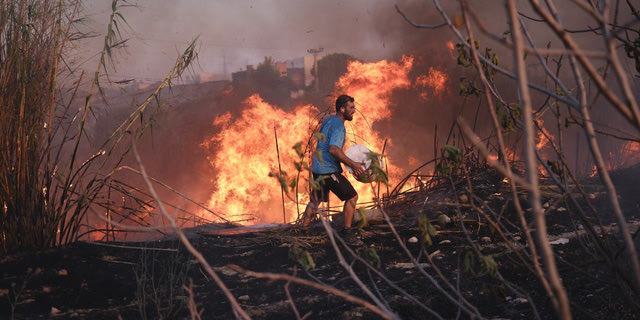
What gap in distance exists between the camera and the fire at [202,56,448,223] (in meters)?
21.5

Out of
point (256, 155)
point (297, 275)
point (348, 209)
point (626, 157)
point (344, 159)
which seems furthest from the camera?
point (256, 155)

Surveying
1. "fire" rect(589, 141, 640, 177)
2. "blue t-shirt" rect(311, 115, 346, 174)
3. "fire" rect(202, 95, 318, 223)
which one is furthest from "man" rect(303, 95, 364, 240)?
"fire" rect(202, 95, 318, 223)

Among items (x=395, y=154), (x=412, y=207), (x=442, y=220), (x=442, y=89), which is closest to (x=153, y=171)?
(x=395, y=154)

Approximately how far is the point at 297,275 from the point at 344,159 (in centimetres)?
147

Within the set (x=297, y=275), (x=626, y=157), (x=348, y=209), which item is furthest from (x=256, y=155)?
(x=297, y=275)

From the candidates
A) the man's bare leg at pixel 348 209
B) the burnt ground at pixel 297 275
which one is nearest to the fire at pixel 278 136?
the man's bare leg at pixel 348 209

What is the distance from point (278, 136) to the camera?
25.0m

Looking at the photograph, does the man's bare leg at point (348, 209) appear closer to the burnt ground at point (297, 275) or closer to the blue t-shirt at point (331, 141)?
the burnt ground at point (297, 275)

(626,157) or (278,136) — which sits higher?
(278,136)

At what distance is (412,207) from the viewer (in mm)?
6586

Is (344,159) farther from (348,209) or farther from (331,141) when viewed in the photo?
(348,209)

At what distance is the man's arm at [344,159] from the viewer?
5207 mm

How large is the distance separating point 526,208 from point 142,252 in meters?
4.44

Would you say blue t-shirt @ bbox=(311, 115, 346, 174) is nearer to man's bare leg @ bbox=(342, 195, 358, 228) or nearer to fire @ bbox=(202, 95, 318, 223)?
man's bare leg @ bbox=(342, 195, 358, 228)
